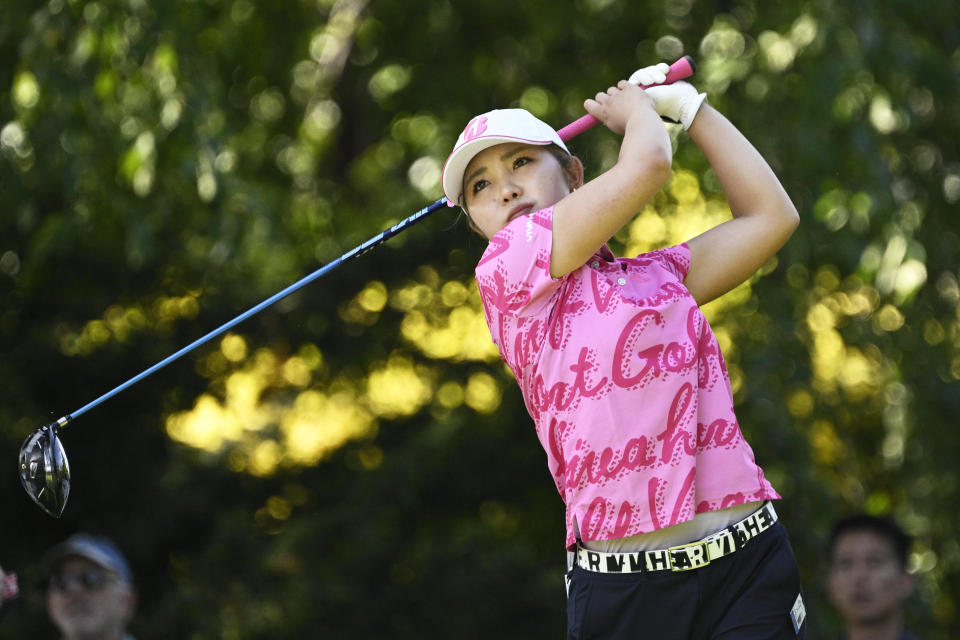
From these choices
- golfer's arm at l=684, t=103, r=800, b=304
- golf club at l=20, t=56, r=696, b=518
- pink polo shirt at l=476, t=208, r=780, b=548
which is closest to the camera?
pink polo shirt at l=476, t=208, r=780, b=548

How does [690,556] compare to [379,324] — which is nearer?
[690,556]

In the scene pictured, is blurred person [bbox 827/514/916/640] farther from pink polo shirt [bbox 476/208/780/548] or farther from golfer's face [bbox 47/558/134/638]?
golfer's face [bbox 47/558/134/638]

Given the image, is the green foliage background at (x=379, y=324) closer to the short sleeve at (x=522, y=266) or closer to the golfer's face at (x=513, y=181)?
the golfer's face at (x=513, y=181)

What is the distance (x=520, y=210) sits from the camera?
197cm

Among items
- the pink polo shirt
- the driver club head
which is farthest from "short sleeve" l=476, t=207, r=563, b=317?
the driver club head

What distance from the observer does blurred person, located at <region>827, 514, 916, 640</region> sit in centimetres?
330

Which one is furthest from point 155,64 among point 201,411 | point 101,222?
point 201,411

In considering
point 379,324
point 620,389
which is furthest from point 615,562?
point 379,324

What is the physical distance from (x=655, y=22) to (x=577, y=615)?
4.11 m

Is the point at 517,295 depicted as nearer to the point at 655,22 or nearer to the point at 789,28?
the point at 789,28

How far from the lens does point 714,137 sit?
208 cm

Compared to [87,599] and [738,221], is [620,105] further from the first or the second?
[87,599]

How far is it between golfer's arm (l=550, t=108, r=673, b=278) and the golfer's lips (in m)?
0.10

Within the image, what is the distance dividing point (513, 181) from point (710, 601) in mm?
678
